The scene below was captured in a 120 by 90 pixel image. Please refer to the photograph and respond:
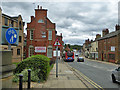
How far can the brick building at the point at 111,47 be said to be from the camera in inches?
1432

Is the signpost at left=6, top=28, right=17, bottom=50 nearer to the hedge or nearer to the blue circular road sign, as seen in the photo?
the blue circular road sign

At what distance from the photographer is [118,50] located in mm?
35844

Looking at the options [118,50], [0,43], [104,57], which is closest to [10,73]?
[0,43]

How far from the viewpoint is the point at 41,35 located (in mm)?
31359

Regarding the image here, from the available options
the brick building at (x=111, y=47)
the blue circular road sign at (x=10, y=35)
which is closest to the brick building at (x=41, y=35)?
the brick building at (x=111, y=47)

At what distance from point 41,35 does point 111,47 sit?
851 inches

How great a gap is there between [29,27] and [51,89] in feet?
86.5

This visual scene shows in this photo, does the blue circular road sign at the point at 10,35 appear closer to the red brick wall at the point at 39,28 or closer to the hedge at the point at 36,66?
the hedge at the point at 36,66

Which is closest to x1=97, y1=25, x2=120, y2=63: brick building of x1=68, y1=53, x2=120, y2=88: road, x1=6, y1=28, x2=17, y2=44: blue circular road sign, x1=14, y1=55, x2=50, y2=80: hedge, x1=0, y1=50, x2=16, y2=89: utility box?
x1=68, y1=53, x2=120, y2=88: road

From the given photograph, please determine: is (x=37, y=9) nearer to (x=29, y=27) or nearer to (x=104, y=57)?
(x=29, y=27)

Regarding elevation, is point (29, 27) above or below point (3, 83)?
above

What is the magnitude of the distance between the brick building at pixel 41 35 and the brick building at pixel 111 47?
57.9ft

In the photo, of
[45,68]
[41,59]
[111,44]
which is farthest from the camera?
[111,44]

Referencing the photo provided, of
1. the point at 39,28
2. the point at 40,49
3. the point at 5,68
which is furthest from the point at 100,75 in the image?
the point at 39,28
